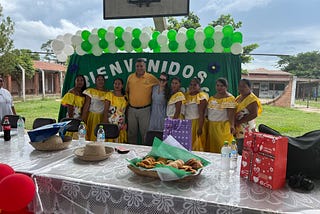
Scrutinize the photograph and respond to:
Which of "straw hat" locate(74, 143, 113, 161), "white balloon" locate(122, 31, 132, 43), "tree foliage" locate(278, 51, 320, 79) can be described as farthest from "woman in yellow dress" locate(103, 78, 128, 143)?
"tree foliage" locate(278, 51, 320, 79)

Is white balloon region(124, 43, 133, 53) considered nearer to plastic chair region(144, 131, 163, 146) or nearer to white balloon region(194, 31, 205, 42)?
white balloon region(194, 31, 205, 42)

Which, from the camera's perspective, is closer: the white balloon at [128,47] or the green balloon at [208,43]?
the green balloon at [208,43]

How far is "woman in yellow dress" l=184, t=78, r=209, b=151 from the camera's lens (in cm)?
324

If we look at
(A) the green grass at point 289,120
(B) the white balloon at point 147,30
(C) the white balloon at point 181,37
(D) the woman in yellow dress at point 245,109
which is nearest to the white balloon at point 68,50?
(B) the white balloon at point 147,30

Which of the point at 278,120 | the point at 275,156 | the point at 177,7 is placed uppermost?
the point at 177,7

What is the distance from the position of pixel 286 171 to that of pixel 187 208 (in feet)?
1.96

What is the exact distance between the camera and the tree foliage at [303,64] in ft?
35.0

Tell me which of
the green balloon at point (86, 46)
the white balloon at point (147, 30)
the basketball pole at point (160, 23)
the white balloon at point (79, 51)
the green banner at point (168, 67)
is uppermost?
the basketball pole at point (160, 23)

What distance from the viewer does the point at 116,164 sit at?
1641 mm

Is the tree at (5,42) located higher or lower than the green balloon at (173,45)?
higher

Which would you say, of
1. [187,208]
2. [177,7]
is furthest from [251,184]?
[177,7]

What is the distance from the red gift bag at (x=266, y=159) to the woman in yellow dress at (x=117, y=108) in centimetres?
236

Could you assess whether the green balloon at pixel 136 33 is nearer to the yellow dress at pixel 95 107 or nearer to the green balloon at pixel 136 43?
the green balloon at pixel 136 43

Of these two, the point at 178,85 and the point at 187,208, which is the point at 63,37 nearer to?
the point at 178,85
